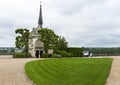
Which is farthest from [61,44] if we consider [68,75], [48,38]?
[68,75]

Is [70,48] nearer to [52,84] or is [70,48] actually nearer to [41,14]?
[41,14]

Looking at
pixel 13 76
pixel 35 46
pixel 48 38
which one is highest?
pixel 48 38

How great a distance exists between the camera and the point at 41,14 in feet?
263

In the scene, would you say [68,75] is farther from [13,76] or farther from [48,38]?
[48,38]

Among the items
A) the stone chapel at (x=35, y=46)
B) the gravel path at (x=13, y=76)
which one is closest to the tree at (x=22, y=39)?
the stone chapel at (x=35, y=46)

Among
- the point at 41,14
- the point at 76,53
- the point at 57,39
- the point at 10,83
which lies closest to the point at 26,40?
the point at 57,39

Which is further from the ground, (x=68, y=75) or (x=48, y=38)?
(x=48, y=38)

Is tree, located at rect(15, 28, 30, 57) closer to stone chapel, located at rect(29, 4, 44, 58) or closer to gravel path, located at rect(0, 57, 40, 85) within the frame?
stone chapel, located at rect(29, 4, 44, 58)

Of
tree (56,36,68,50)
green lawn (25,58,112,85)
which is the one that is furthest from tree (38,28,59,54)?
green lawn (25,58,112,85)

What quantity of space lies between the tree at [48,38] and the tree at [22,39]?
3.49 meters

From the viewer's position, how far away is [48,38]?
2532 inches

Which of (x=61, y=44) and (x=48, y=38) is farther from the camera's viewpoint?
(x=61, y=44)

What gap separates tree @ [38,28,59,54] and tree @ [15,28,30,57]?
11.4 ft

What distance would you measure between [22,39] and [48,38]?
19.6ft
